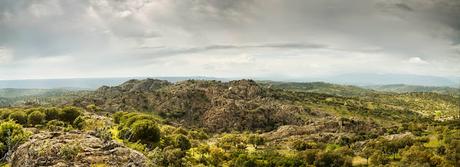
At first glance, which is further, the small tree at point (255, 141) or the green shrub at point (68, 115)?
the small tree at point (255, 141)

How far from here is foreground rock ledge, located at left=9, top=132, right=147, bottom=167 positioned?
129 ft

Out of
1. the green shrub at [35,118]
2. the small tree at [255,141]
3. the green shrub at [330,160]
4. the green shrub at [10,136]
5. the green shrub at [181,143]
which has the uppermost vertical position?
the green shrub at [10,136]

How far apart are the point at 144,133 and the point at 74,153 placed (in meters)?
52.9

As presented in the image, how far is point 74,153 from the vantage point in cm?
3978

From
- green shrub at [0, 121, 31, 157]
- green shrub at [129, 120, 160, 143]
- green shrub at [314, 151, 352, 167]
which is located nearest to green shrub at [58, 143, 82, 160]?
green shrub at [0, 121, 31, 157]

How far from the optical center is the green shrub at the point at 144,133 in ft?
294

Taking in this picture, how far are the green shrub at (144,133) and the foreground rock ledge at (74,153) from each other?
45.3 meters

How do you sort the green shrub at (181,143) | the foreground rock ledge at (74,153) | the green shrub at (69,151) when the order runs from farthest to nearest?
the green shrub at (181,143), the green shrub at (69,151), the foreground rock ledge at (74,153)

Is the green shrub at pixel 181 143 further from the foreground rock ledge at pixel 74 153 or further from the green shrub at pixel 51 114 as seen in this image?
the foreground rock ledge at pixel 74 153

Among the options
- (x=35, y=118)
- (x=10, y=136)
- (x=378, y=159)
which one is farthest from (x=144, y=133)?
(x=378, y=159)

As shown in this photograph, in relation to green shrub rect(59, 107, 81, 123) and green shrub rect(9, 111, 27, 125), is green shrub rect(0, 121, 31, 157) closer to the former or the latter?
green shrub rect(9, 111, 27, 125)

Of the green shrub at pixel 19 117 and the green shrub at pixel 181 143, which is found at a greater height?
the green shrub at pixel 19 117

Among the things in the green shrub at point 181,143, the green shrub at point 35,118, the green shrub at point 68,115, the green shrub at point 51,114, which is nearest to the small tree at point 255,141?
the green shrub at point 181,143

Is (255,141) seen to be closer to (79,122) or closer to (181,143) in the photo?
(181,143)
